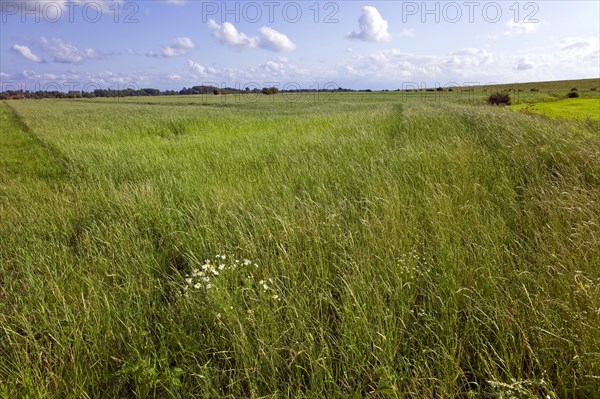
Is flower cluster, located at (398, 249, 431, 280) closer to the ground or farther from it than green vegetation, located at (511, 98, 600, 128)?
closer to the ground

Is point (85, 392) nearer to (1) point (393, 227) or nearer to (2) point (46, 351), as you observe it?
(2) point (46, 351)

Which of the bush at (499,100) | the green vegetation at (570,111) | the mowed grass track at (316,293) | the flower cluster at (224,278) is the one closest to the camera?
the mowed grass track at (316,293)

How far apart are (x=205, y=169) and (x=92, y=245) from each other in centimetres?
306

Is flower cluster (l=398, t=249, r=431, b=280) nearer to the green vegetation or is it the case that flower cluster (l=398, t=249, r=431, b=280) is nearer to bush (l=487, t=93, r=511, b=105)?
the green vegetation

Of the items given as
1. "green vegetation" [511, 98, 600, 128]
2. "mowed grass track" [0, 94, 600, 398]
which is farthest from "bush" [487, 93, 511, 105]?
"mowed grass track" [0, 94, 600, 398]

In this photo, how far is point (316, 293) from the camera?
2104 mm

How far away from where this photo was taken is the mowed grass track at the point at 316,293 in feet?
4.96

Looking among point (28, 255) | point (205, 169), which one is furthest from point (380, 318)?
point (205, 169)

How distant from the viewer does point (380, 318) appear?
1690 mm

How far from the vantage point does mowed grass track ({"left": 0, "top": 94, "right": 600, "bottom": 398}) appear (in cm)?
151

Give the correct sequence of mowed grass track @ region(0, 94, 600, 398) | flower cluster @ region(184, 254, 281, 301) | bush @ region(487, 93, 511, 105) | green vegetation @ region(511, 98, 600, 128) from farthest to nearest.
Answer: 1. bush @ region(487, 93, 511, 105)
2. green vegetation @ region(511, 98, 600, 128)
3. flower cluster @ region(184, 254, 281, 301)
4. mowed grass track @ region(0, 94, 600, 398)

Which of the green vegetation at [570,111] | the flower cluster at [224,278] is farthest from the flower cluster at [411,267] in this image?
the green vegetation at [570,111]

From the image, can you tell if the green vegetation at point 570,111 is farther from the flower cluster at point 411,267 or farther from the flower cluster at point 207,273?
the flower cluster at point 207,273

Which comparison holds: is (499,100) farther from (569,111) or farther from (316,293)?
(316,293)
